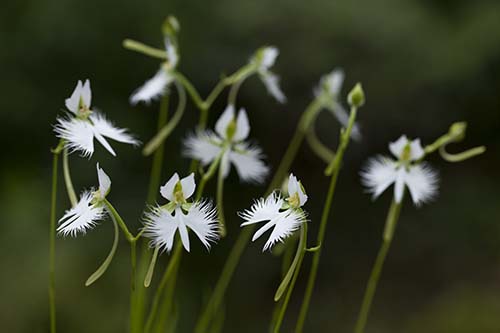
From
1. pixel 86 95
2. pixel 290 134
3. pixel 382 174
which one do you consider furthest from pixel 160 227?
pixel 290 134

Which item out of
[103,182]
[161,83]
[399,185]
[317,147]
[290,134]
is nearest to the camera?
[103,182]

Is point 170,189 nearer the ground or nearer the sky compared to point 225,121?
nearer the ground

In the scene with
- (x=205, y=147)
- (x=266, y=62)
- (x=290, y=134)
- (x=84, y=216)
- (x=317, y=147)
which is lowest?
(x=84, y=216)

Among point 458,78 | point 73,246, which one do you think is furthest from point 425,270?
point 73,246

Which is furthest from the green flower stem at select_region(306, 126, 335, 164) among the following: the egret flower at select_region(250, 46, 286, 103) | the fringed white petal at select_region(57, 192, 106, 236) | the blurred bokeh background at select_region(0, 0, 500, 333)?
the fringed white petal at select_region(57, 192, 106, 236)

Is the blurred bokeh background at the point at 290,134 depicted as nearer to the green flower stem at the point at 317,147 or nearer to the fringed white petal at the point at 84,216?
the green flower stem at the point at 317,147

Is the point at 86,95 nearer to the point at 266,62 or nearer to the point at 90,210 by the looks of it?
the point at 90,210

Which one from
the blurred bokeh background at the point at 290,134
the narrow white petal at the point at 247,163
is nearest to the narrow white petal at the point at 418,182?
the narrow white petal at the point at 247,163

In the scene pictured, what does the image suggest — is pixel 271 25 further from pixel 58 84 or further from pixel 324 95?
pixel 324 95
